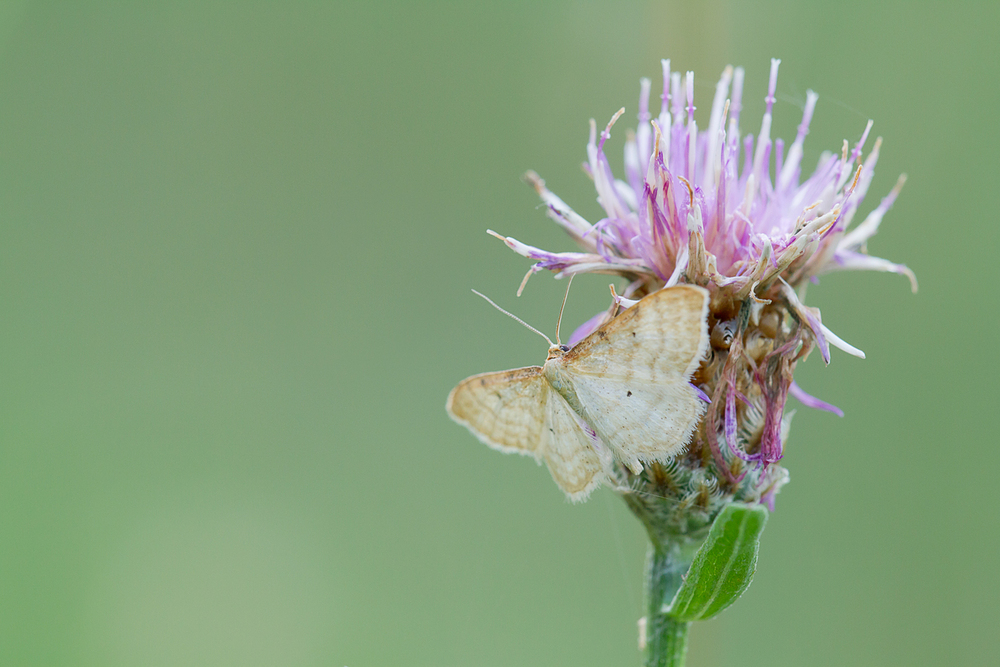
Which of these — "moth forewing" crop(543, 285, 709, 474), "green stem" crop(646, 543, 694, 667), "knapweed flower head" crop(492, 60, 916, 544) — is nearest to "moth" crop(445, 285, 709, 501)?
"moth forewing" crop(543, 285, 709, 474)

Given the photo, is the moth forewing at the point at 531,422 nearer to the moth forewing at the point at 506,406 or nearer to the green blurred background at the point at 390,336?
the moth forewing at the point at 506,406

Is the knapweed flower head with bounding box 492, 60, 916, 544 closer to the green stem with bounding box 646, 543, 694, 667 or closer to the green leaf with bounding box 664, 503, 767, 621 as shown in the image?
the green stem with bounding box 646, 543, 694, 667

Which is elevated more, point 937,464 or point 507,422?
point 937,464

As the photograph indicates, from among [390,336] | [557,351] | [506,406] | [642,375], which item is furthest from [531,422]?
[390,336]

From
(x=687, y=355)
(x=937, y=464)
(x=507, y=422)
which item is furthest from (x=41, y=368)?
(x=937, y=464)

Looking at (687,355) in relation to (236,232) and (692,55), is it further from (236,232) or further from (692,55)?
(236,232)
